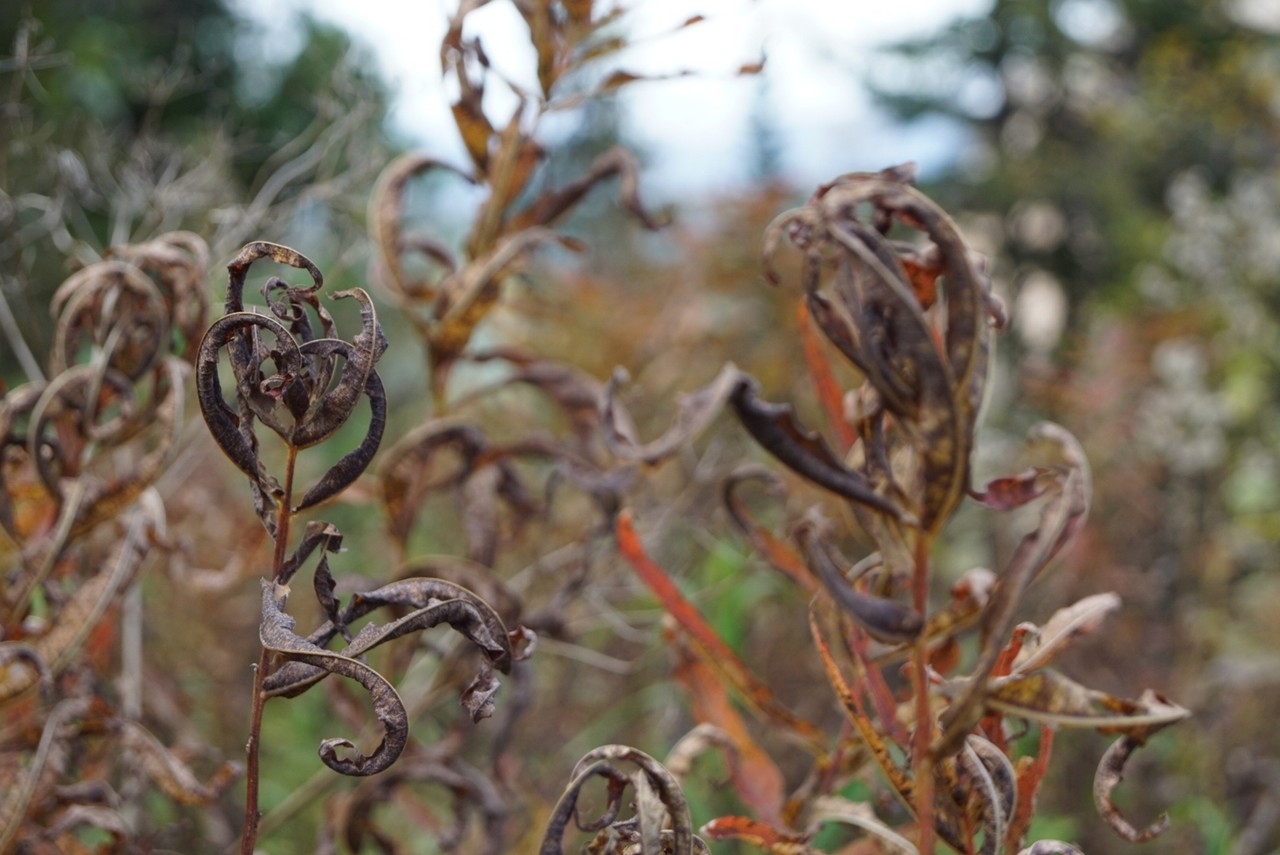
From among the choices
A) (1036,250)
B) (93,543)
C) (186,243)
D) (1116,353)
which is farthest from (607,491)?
(1036,250)

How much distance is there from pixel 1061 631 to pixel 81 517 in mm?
689

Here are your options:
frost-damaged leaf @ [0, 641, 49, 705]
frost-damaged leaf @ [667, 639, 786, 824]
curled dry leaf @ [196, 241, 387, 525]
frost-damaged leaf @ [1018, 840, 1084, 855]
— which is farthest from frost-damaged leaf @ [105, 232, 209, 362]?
frost-damaged leaf @ [1018, 840, 1084, 855]

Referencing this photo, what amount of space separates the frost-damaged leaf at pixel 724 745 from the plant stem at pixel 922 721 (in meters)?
0.20

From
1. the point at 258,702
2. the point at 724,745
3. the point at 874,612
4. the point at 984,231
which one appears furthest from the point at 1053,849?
the point at 984,231

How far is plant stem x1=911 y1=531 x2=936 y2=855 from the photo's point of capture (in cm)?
53

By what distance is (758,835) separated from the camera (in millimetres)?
609

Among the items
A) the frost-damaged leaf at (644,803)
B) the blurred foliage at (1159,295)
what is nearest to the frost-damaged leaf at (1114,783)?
the frost-damaged leaf at (644,803)

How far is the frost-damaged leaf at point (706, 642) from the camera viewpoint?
0.76 m

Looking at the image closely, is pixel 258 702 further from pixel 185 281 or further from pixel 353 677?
pixel 185 281

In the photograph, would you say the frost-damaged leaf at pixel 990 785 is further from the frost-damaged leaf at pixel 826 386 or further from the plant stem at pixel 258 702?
the plant stem at pixel 258 702

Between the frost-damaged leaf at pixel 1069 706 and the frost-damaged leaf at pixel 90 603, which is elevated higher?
the frost-damaged leaf at pixel 90 603

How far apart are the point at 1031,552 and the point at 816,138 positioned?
7.02m

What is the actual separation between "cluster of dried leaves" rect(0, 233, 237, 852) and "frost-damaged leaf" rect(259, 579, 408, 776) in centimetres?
30

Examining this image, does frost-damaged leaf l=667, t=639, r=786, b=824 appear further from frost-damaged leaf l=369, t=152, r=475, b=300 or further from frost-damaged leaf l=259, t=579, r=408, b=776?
frost-damaged leaf l=369, t=152, r=475, b=300
